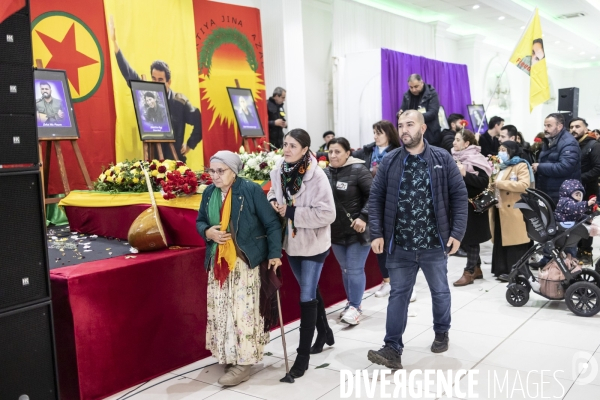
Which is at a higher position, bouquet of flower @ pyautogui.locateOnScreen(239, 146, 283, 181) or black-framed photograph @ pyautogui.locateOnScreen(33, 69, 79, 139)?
black-framed photograph @ pyautogui.locateOnScreen(33, 69, 79, 139)

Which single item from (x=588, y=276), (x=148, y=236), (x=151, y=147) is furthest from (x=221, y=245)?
(x=151, y=147)

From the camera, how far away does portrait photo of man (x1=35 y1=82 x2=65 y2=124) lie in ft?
19.3

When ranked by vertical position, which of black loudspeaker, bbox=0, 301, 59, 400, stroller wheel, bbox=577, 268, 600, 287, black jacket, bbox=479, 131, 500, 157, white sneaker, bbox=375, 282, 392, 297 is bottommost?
white sneaker, bbox=375, 282, 392, 297

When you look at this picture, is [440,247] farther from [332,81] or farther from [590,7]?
[590,7]

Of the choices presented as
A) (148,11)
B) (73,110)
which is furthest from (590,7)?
(73,110)

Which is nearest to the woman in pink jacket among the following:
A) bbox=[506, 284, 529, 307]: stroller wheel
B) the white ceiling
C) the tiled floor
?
the tiled floor

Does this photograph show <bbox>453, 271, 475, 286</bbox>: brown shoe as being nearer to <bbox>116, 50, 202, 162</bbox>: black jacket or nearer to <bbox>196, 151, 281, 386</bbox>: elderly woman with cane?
<bbox>196, 151, 281, 386</bbox>: elderly woman with cane

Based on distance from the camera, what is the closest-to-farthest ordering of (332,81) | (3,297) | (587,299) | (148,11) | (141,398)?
(3,297), (141,398), (587,299), (148,11), (332,81)

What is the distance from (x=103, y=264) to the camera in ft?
11.4

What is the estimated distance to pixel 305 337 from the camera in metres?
3.46

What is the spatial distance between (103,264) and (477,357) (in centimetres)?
242

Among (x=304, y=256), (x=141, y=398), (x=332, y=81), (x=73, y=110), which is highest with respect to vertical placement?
(x=332, y=81)

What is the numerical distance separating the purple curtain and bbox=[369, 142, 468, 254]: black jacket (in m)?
7.32

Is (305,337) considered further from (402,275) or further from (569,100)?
(569,100)
